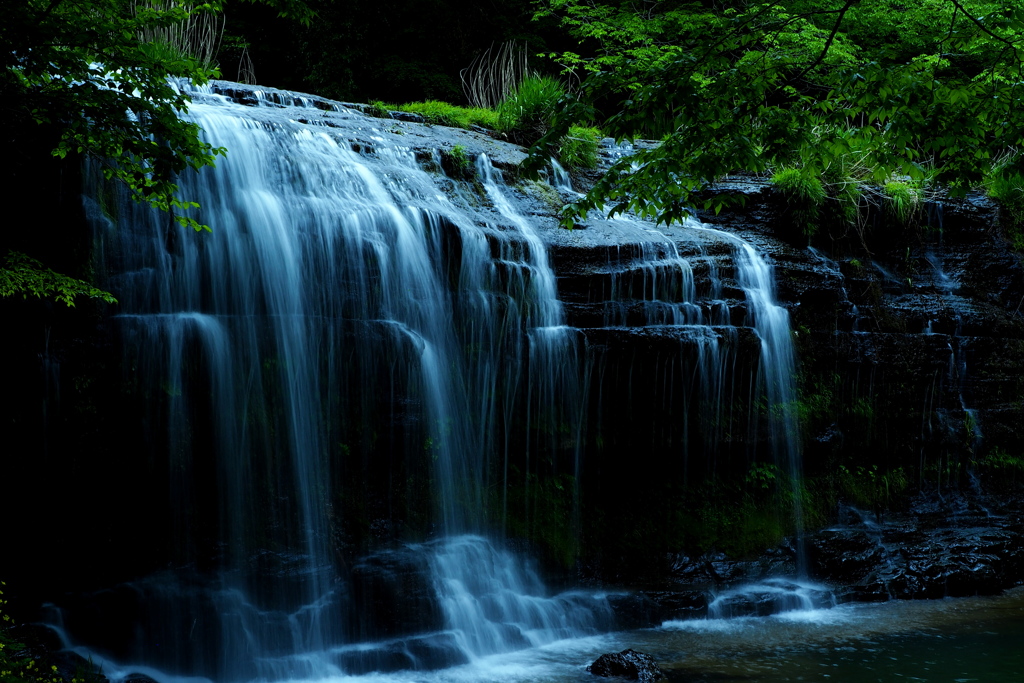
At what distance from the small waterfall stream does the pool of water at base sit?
1.33 ft

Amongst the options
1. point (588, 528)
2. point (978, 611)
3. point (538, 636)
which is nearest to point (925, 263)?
point (978, 611)

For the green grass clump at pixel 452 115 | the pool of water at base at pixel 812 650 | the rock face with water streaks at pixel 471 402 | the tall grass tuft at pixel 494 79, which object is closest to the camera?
the pool of water at base at pixel 812 650

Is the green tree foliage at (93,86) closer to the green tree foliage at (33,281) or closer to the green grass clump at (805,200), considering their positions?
the green tree foliage at (33,281)

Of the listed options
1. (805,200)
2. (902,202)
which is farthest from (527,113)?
(902,202)

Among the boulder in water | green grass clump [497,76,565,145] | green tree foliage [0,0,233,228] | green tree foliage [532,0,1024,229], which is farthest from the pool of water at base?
green grass clump [497,76,565,145]

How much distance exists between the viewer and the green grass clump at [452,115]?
12773mm

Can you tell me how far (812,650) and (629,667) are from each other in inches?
82.8

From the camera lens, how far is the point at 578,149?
1245 centimetres

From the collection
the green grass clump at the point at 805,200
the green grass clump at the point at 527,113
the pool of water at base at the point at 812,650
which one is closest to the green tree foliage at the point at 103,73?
the pool of water at base at the point at 812,650

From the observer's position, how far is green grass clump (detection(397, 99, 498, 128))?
12773mm

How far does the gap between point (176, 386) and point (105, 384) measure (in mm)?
566

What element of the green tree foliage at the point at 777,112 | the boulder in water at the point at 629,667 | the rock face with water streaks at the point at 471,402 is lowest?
the boulder in water at the point at 629,667

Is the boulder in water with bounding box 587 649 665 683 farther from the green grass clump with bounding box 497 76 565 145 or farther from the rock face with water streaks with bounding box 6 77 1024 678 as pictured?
the green grass clump with bounding box 497 76 565 145

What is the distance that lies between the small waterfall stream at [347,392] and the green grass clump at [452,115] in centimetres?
296
